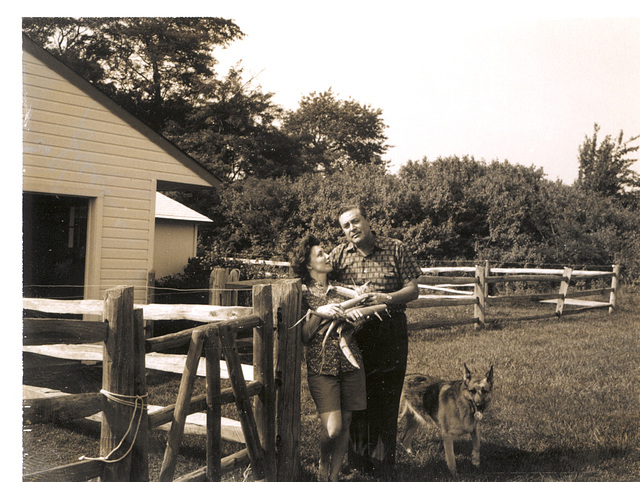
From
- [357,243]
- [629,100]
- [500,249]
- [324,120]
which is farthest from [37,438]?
[629,100]

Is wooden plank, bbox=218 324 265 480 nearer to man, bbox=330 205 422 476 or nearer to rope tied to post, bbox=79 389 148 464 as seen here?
rope tied to post, bbox=79 389 148 464

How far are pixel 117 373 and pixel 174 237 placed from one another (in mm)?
3278

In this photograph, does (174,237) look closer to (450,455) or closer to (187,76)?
(187,76)

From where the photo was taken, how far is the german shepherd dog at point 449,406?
12.3 ft

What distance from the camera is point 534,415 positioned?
4.86 m

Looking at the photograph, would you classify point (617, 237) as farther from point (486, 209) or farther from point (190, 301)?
point (190, 301)

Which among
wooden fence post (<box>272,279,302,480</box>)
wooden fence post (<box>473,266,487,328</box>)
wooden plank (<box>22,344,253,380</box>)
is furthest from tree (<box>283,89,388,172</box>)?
wooden fence post (<box>473,266,487,328</box>)

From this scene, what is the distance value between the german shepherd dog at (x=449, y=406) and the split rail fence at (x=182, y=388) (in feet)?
3.61

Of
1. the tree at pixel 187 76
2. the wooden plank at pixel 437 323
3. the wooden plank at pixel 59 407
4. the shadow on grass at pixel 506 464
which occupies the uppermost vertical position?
the tree at pixel 187 76

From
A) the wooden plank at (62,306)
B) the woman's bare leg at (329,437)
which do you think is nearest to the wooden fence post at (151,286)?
the wooden plank at (62,306)

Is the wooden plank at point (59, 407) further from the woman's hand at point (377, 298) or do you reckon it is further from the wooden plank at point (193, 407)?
the woman's hand at point (377, 298)

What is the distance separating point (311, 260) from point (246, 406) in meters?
0.96

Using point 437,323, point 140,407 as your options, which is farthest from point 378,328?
point 437,323

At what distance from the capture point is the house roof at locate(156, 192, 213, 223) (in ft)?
19.0
